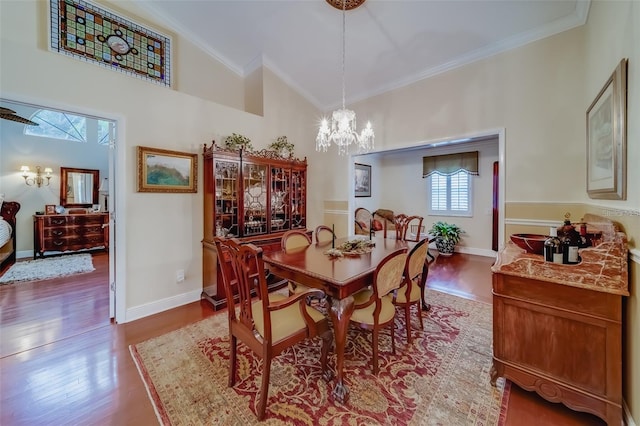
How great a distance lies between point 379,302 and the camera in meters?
1.72

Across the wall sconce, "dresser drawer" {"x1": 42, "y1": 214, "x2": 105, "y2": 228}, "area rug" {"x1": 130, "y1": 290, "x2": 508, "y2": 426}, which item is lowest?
"area rug" {"x1": 130, "y1": 290, "x2": 508, "y2": 426}

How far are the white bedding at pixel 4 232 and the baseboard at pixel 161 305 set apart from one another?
3558 mm

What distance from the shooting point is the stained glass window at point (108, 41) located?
245cm

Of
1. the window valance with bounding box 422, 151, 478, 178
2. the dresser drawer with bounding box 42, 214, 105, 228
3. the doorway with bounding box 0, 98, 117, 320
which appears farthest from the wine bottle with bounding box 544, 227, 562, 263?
the dresser drawer with bounding box 42, 214, 105, 228

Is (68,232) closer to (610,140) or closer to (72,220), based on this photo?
(72,220)

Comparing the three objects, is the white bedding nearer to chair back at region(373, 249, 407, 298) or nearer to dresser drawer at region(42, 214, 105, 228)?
dresser drawer at region(42, 214, 105, 228)

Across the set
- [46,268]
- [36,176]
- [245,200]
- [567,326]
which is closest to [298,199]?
[245,200]

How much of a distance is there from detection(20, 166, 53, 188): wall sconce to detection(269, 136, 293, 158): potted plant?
5.25 metres

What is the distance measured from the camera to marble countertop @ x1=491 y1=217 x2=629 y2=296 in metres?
1.30

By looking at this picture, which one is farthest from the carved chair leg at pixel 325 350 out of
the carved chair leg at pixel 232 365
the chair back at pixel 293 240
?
the chair back at pixel 293 240

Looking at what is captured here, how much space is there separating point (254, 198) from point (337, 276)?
221 cm

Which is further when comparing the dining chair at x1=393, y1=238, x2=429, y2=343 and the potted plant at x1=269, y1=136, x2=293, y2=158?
the potted plant at x1=269, y1=136, x2=293, y2=158

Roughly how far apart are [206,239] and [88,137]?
17.3 ft

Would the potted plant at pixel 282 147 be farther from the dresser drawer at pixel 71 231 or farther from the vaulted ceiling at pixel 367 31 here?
the dresser drawer at pixel 71 231
